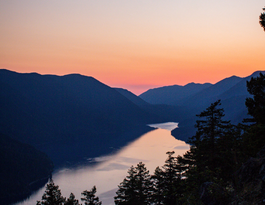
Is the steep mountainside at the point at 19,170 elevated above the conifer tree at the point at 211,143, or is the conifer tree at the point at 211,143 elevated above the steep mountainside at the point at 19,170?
the conifer tree at the point at 211,143

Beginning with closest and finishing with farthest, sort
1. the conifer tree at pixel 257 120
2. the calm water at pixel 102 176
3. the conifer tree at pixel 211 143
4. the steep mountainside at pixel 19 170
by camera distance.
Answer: the conifer tree at pixel 257 120
the conifer tree at pixel 211 143
the calm water at pixel 102 176
the steep mountainside at pixel 19 170

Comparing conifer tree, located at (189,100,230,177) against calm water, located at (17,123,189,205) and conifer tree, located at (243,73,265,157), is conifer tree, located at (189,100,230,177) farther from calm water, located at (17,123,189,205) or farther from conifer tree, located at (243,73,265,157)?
calm water, located at (17,123,189,205)

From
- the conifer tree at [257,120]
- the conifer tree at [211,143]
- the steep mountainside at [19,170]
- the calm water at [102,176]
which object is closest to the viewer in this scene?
the conifer tree at [257,120]

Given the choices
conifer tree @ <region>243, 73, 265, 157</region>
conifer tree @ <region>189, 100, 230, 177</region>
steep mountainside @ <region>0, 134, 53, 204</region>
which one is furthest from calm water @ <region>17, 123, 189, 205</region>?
conifer tree @ <region>243, 73, 265, 157</region>

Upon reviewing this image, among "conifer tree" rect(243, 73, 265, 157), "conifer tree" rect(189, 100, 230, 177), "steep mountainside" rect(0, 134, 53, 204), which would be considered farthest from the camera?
"steep mountainside" rect(0, 134, 53, 204)

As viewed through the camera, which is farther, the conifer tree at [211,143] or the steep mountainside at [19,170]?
the steep mountainside at [19,170]

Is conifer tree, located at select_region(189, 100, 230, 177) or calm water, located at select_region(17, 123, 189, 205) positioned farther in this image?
calm water, located at select_region(17, 123, 189, 205)

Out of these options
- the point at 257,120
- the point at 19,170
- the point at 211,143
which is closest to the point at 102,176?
the point at 19,170

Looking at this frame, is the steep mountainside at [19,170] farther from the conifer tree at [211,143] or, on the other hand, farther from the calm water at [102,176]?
the conifer tree at [211,143]

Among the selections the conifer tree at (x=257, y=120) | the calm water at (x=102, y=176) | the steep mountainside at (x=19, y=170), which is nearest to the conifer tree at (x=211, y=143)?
the conifer tree at (x=257, y=120)

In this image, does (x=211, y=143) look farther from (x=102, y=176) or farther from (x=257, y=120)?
(x=102, y=176)

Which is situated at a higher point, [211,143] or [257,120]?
[257,120]

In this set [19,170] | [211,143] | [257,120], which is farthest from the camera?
[19,170]

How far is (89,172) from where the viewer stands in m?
104
